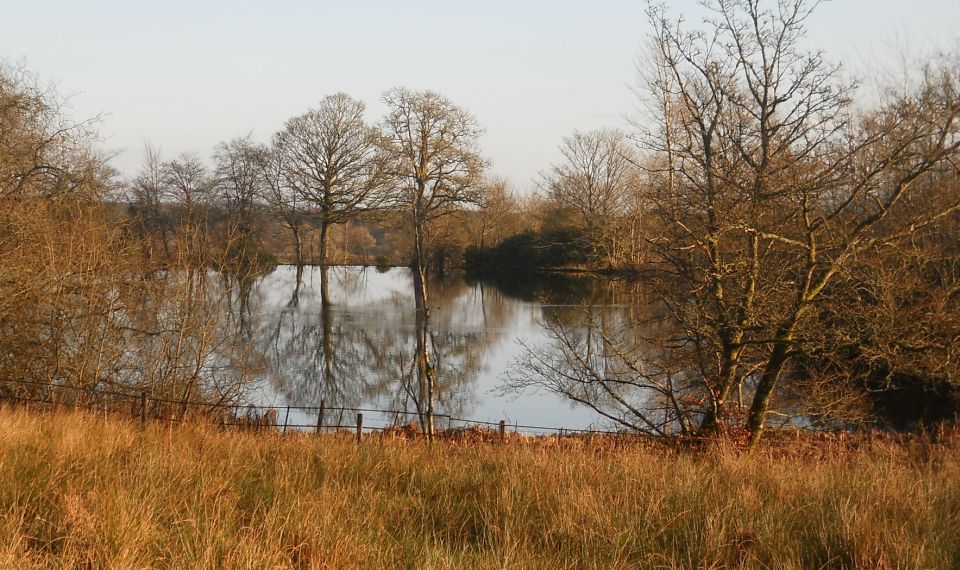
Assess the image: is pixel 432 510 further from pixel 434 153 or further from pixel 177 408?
pixel 434 153

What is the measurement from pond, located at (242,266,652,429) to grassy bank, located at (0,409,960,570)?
5765mm

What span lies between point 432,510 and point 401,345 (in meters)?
18.7

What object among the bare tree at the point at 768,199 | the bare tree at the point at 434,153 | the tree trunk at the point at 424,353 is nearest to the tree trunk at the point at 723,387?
the bare tree at the point at 768,199

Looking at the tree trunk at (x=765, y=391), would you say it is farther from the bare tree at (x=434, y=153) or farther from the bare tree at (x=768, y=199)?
the bare tree at (x=434, y=153)

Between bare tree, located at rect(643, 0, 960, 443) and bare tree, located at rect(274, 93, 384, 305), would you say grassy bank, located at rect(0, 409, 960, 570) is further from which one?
bare tree, located at rect(274, 93, 384, 305)

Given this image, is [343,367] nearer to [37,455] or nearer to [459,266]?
[37,455]

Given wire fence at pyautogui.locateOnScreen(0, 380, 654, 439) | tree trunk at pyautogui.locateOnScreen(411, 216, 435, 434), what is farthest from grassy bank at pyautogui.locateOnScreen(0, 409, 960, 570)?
tree trunk at pyautogui.locateOnScreen(411, 216, 435, 434)

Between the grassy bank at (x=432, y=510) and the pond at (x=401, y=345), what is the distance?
5.77 meters

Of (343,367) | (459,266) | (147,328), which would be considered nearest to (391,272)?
(459,266)

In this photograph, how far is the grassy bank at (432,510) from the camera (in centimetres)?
379

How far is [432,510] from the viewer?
16.8 feet

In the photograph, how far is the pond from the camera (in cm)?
1673

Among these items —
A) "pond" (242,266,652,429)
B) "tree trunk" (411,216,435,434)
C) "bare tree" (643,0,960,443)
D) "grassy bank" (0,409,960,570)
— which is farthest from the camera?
"pond" (242,266,652,429)

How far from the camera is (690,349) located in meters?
12.5
